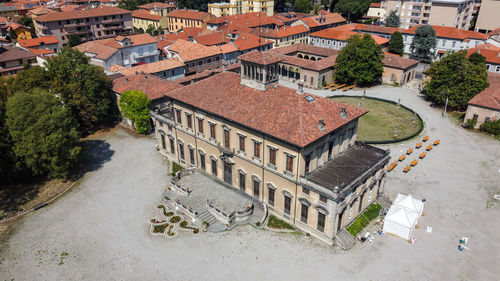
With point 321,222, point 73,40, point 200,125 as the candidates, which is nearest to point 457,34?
point 200,125

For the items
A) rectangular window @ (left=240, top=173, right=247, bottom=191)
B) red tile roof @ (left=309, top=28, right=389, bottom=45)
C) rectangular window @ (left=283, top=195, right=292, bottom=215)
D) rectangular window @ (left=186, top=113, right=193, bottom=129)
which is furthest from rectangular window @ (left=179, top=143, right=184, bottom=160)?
red tile roof @ (left=309, top=28, right=389, bottom=45)

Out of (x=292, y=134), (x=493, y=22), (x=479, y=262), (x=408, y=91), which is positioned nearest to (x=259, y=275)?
(x=292, y=134)

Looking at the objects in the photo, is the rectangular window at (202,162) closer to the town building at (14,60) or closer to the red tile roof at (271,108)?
the red tile roof at (271,108)

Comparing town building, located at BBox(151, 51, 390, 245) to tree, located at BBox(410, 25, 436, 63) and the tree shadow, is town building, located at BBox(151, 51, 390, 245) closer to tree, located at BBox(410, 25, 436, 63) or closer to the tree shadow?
the tree shadow

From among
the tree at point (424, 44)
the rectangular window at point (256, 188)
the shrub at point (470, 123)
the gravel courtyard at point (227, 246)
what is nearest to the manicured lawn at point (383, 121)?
the shrub at point (470, 123)

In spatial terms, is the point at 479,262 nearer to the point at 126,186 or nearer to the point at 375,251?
the point at 375,251
